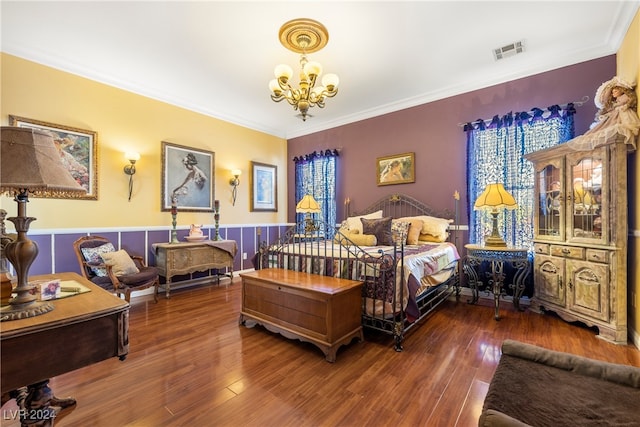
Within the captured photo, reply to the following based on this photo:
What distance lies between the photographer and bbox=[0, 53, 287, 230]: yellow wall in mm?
3279

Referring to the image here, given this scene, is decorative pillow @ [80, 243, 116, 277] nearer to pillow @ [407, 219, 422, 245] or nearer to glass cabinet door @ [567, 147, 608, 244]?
pillow @ [407, 219, 422, 245]

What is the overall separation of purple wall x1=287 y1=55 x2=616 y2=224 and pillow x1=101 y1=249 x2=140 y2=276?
3459 millimetres

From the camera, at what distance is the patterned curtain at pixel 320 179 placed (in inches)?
219

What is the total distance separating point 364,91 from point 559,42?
2314 mm

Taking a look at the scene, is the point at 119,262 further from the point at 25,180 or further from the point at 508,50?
the point at 508,50

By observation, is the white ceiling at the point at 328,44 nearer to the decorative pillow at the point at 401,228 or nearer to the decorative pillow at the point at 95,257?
the decorative pillow at the point at 401,228

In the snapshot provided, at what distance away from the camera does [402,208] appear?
15.5 ft

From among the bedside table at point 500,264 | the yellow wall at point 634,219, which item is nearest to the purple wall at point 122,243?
the bedside table at point 500,264

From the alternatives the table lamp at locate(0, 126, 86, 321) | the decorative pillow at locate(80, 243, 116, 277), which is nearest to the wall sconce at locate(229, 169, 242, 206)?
the decorative pillow at locate(80, 243, 116, 277)

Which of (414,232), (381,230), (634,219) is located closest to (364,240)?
(381,230)

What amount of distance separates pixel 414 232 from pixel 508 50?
7.95 ft

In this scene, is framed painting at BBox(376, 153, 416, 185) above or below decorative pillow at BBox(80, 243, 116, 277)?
above

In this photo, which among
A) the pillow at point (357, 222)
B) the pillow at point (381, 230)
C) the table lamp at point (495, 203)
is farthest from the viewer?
the pillow at point (357, 222)

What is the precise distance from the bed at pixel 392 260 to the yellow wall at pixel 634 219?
62.8 inches
